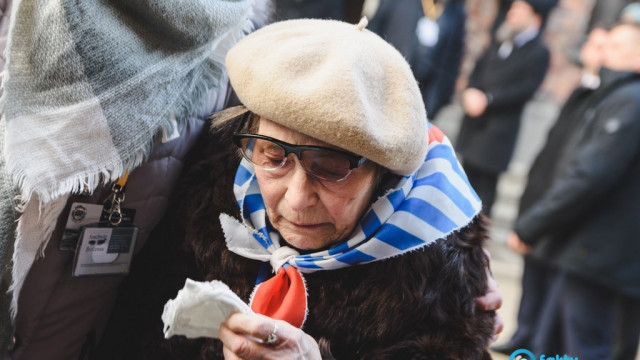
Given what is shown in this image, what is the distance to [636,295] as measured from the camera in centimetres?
312

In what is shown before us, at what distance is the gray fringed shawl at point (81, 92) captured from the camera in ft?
3.96

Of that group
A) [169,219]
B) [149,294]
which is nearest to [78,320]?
[149,294]

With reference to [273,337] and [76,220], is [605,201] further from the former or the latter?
[76,220]

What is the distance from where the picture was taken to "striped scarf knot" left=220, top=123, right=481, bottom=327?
1.30m

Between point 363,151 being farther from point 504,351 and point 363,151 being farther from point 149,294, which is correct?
point 504,351

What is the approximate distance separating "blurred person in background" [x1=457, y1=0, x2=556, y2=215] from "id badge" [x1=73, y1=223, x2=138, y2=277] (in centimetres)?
357

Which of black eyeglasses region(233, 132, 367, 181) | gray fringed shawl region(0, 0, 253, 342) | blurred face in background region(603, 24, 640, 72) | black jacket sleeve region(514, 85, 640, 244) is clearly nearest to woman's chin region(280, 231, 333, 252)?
black eyeglasses region(233, 132, 367, 181)

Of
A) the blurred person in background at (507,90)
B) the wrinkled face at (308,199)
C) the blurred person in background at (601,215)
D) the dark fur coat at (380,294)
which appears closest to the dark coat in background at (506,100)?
the blurred person in background at (507,90)

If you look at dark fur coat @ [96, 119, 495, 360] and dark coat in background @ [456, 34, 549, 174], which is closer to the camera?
dark fur coat @ [96, 119, 495, 360]

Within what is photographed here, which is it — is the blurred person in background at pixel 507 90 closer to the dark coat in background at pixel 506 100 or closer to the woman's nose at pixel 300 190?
the dark coat in background at pixel 506 100

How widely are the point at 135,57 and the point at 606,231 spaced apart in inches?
103

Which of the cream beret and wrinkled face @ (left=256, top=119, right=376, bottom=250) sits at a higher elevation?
the cream beret

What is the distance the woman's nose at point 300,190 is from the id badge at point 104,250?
434 mm

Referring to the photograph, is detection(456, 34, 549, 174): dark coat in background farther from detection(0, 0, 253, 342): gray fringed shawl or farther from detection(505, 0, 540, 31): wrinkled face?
detection(0, 0, 253, 342): gray fringed shawl
